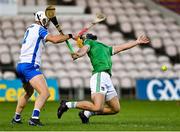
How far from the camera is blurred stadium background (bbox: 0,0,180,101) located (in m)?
31.0

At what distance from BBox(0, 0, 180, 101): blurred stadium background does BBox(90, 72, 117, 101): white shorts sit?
12.7 metres

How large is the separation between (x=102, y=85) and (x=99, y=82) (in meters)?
0.09

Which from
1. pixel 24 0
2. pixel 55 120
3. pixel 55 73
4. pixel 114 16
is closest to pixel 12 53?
pixel 55 73

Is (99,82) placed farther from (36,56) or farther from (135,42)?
(36,56)

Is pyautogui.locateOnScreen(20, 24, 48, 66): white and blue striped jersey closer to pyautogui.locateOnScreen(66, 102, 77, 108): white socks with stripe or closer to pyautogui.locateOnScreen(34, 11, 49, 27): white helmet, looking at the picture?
pyautogui.locateOnScreen(34, 11, 49, 27): white helmet

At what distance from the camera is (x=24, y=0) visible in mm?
34844

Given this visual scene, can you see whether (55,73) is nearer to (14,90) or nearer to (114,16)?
(14,90)

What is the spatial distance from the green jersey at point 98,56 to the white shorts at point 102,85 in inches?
5.4

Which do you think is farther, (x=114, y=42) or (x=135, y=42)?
(x=114, y=42)

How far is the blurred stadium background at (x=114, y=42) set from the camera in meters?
31.0

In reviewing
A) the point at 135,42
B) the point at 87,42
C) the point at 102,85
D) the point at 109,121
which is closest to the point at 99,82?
the point at 102,85

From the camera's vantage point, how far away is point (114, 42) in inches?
1328

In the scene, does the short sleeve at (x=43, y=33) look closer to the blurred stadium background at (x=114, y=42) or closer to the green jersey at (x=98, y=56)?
the green jersey at (x=98, y=56)

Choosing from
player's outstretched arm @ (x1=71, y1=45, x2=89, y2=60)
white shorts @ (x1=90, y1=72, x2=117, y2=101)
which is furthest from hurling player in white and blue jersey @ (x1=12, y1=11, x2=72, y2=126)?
white shorts @ (x1=90, y1=72, x2=117, y2=101)
